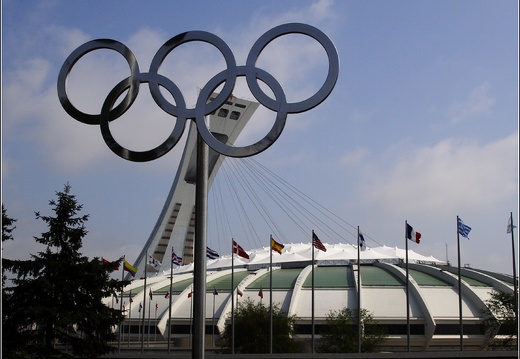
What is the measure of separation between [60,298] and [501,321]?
96.7 feet

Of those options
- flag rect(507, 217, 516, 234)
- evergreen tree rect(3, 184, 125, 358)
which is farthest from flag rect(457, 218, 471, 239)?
evergreen tree rect(3, 184, 125, 358)

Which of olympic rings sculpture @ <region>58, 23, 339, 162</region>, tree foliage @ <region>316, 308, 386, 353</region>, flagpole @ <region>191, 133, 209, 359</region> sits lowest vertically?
tree foliage @ <region>316, 308, 386, 353</region>

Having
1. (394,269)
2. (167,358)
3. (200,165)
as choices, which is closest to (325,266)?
(394,269)

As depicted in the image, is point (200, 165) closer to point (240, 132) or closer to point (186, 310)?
point (186, 310)

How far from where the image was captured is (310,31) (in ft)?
55.2

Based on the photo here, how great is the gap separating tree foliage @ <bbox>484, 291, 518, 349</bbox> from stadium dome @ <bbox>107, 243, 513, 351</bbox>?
0.96 m

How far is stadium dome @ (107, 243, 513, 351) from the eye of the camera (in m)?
46.8

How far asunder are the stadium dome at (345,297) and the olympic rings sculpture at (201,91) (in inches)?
1087

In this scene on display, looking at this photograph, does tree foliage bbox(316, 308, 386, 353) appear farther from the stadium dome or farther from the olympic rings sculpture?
the olympic rings sculpture

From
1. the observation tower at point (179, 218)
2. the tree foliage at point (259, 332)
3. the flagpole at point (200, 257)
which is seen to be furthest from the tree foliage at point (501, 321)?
the observation tower at point (179, 218)

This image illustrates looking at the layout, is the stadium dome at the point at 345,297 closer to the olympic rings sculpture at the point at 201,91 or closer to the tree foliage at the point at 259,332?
the tree foliage at the point at 259,332

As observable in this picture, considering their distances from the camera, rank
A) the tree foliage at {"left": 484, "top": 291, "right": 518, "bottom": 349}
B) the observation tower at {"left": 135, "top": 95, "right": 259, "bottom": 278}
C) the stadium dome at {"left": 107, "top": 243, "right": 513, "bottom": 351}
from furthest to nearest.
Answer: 1. the observation tower at {"left": 135, "top": 95, "right": 259, "bottom": 278}
2. the stadium dome at {"left": 107, "top": 243, "right": 513, "bottom": 351}
3. the tree foliage at {"left": 484, "top": 291, "right": 518, "bottom": 349}

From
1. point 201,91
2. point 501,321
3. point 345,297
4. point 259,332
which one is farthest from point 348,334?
point 201,91

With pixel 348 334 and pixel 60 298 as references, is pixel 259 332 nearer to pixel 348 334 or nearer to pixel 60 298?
pixel 348 334
